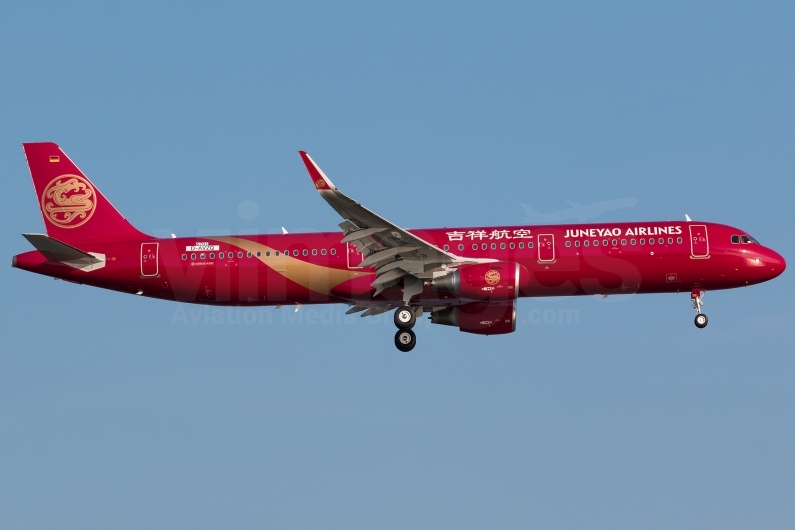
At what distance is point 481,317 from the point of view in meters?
58.2

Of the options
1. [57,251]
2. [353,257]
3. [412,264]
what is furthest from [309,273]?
[57,251]

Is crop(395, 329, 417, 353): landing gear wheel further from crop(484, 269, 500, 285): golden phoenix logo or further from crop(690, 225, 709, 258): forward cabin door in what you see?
crop(690, 225, 709, 258): forward cabin door

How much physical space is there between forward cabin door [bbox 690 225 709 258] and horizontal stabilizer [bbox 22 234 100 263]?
27483 mm

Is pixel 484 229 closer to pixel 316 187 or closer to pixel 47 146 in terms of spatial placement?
pixel 316 187

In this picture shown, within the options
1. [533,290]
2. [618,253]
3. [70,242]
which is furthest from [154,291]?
[618,253]

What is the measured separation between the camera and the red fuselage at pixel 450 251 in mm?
55062

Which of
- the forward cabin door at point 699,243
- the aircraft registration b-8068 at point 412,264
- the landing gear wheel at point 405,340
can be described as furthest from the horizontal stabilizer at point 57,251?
the forward cabin door at point 699,243

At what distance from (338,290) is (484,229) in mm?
7301

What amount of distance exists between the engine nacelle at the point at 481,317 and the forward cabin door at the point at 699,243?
28.8 ft

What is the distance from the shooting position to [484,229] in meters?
56.1

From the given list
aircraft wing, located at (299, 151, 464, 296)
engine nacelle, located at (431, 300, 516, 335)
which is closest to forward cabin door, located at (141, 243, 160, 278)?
aircraft wing, located at (299, 151, 464, 296)

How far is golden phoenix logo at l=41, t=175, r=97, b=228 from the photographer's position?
58.5m

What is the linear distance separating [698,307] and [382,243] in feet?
51.1

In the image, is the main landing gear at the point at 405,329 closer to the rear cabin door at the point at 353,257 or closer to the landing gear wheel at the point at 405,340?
the landing gear wheel at the point at 405,340
